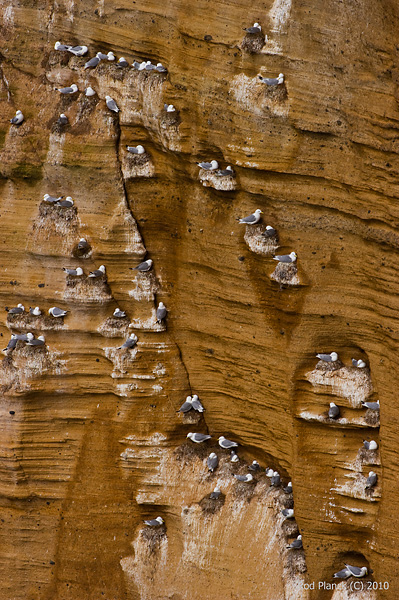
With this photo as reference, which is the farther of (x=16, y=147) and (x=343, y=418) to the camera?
(x=16, y=147)

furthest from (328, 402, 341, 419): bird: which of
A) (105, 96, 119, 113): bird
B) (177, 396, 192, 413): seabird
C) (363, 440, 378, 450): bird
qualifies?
(105, 96, 119, 113): bird

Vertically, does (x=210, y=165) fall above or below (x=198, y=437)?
above

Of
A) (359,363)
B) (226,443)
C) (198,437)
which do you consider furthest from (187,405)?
(359,363)

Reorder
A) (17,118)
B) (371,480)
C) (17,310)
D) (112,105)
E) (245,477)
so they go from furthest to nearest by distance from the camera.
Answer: (17,310) → (17,118) → (245,477) → (112,105) → (371,480)

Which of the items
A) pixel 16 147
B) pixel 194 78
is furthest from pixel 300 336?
pixel 16 147

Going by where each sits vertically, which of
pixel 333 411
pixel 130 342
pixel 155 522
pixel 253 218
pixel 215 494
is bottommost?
pixel 155 522

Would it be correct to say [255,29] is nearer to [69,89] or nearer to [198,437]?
[69,89]

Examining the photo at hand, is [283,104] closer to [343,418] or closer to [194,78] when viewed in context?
[194,78]
